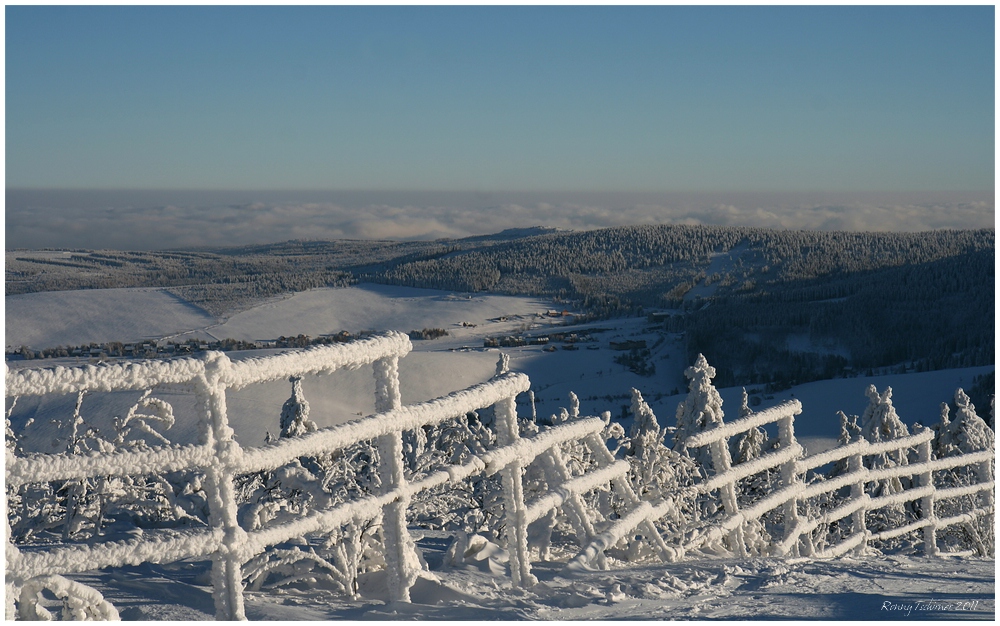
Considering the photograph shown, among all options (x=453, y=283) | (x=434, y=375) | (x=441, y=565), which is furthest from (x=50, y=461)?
(x=453, y=283)

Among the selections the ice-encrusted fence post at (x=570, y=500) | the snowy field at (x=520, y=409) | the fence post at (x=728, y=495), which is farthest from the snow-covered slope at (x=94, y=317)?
the ice-encrusted fence post at (x=570, y=500)

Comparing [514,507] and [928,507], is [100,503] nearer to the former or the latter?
[514,507]

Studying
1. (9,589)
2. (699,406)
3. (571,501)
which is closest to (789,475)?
(699,406)

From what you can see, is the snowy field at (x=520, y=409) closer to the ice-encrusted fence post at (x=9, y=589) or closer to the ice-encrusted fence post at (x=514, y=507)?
the ice-encrusted fence post at (x=514, y=507)

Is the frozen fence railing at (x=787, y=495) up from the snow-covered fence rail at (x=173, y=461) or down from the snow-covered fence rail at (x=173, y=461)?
down

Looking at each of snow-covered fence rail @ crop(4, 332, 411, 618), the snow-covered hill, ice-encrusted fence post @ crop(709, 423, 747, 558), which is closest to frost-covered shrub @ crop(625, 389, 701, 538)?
ice-encrusted fence post @ crop(709, 423, 747, 558)

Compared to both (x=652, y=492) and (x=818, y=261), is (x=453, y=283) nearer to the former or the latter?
(x=818, y=261)
